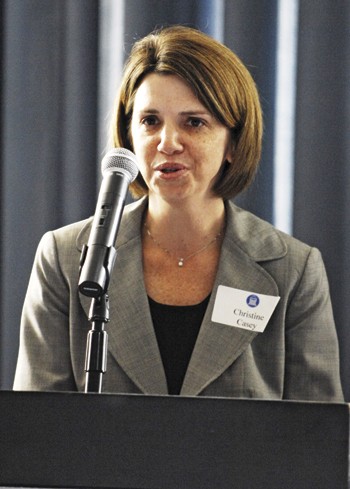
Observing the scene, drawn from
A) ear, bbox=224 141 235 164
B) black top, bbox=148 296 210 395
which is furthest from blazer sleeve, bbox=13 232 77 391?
ear, bbox=224 141 235 164

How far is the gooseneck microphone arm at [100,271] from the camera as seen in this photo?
985mm

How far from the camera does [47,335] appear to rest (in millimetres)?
1683

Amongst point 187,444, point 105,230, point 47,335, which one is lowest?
point 187,444

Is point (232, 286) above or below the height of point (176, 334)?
above

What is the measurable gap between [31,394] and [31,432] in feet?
0.12

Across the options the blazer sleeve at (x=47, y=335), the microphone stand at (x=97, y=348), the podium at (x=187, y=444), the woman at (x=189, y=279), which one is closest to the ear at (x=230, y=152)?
the woman at (x=189, y=279)

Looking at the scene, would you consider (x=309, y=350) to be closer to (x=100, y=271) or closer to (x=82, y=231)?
(x=82, y=231)

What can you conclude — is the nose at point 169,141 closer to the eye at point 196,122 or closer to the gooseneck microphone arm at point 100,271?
the eye at point 196,122

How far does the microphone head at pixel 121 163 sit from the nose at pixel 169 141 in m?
0.48

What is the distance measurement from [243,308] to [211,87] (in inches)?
17.6

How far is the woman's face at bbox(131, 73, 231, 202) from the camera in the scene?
64.9 inches

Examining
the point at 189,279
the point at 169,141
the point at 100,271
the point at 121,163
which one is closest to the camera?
the point at 100,271

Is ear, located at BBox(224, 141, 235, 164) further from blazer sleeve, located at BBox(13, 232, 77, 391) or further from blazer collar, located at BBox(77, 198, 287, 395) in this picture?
blazer sleeve, located at BBox(13, 232, 77, 391)

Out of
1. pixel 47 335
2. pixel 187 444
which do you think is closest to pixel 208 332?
pixel 47 335
